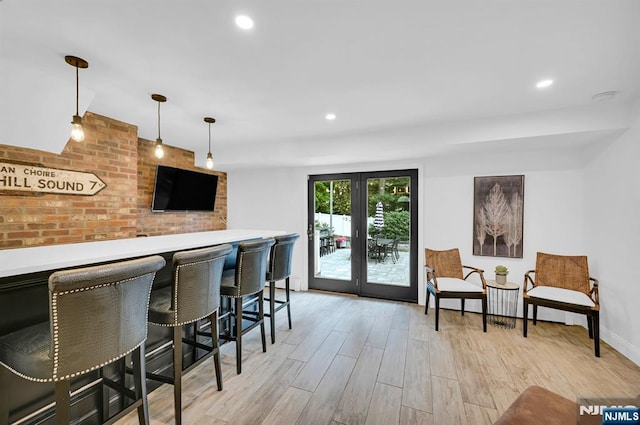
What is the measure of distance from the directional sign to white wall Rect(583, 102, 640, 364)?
17.6 feet

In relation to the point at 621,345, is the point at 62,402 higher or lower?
higher

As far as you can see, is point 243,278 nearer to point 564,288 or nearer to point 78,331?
point 78,331

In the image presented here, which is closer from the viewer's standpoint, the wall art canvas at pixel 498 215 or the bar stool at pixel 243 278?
the bar stool at pixel 243 278

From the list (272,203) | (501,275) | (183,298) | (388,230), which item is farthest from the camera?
(272,203)

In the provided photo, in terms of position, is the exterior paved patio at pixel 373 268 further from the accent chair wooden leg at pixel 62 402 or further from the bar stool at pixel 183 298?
the accent chair wooden leg at pixel 62 402

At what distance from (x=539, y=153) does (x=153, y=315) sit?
14.6ft

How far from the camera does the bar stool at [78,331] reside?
1127 mm

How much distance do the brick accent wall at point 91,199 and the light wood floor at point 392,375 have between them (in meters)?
1.85

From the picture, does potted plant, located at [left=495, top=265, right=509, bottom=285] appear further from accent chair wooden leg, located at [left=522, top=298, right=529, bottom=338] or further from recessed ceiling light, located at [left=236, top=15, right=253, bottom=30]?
recessed ceiling light, located at [left=236, top=15, right=253, bottom=30]

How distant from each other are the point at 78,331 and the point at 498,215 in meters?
4.22

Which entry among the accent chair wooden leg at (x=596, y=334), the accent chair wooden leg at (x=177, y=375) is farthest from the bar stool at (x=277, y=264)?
the accent chair wooden leg at (x=596, y=334)

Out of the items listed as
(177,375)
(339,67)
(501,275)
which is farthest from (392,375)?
(339,67)

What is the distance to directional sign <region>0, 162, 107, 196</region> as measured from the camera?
232 cm

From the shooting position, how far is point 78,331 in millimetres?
1171
